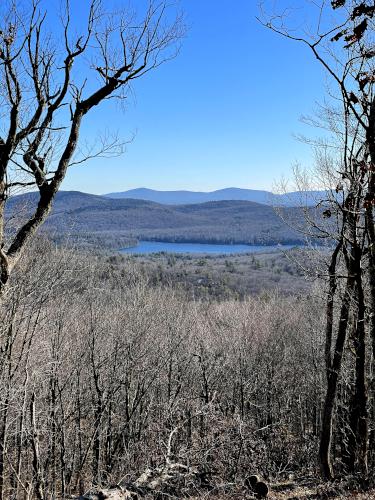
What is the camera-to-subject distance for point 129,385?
17219mm

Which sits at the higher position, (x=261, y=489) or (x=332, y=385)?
(x=332, y=385)

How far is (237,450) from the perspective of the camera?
12.0 metres

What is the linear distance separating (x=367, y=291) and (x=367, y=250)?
2765 millimetres

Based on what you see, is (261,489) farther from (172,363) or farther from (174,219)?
(174,219)

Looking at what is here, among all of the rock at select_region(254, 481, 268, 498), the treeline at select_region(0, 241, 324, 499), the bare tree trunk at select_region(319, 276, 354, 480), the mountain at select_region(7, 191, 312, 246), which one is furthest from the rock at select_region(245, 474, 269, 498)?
the mountain at select_region(7, 191, 312, 246)

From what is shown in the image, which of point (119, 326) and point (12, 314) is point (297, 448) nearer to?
point (119, 326)

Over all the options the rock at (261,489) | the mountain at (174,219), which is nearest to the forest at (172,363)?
the rock at (261,489)

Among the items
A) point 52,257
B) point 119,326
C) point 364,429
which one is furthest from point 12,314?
point 364,429

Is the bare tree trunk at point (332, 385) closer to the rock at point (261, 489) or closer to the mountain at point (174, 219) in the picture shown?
the rock at point (261, 489)

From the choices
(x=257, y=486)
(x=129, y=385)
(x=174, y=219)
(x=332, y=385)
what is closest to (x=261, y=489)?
(x=257, y=486)

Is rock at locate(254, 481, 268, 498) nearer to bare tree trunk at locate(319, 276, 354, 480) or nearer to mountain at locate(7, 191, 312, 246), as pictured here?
bare tree trunk at locate(319, 276, 354, 480)

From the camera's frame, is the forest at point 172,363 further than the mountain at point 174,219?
No

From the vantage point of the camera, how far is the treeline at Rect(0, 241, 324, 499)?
39.1ft

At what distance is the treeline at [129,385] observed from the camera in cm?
1191
